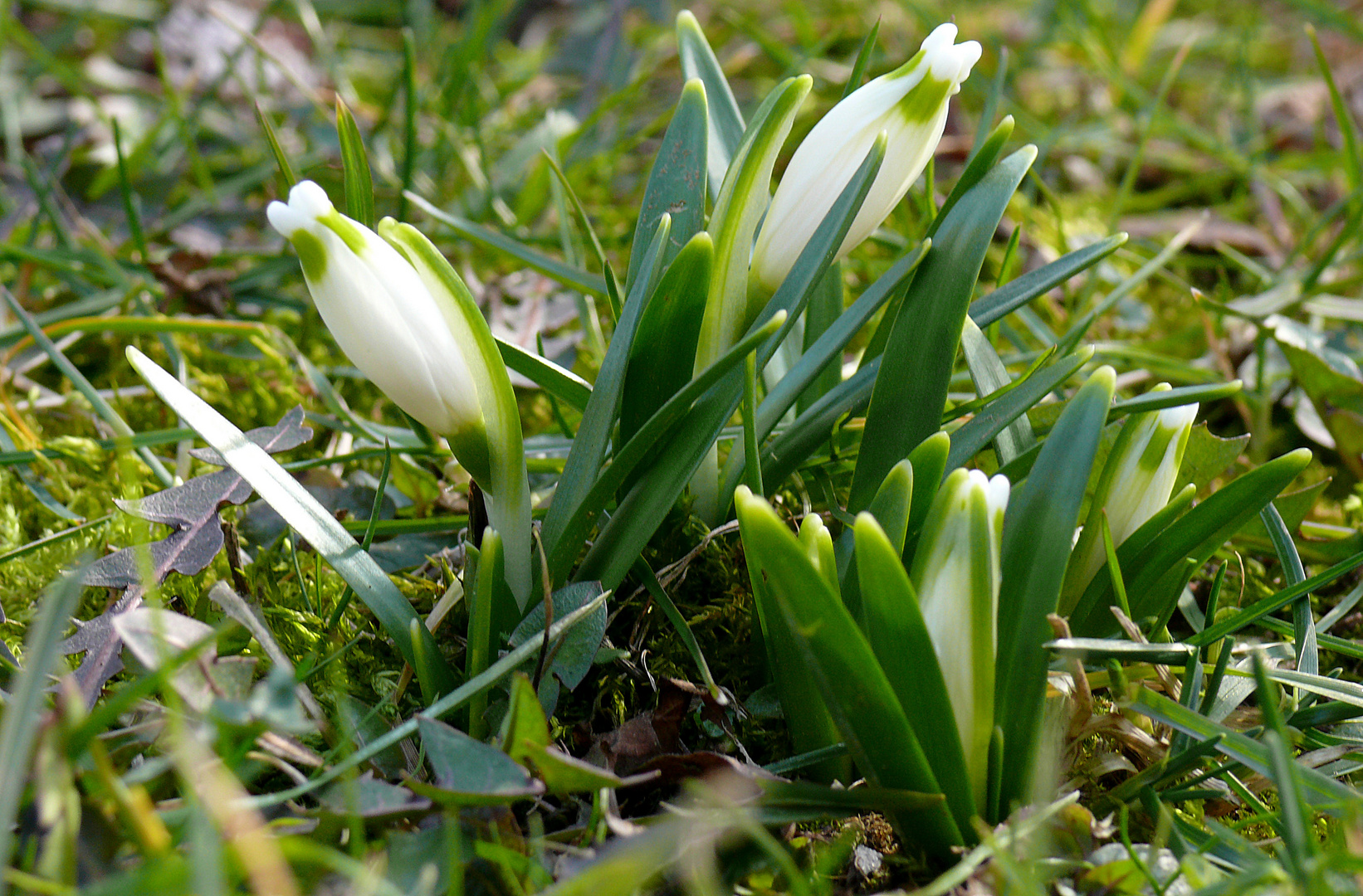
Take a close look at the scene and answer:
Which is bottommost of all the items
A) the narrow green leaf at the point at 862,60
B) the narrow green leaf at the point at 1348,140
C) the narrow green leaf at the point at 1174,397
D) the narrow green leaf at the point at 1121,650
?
the narrow green leaf at the point at 1121,650

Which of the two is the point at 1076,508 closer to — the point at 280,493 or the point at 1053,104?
the point at 280,493

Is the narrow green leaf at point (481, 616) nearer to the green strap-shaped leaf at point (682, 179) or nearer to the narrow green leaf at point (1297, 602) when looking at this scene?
the green strap-shaped leaf at point (682, 179)

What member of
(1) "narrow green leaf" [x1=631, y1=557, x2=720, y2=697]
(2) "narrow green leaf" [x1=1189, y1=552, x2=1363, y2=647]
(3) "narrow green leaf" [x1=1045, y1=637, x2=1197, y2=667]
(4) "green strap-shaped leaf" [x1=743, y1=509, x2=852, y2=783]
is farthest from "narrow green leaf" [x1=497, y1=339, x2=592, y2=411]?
(2) "narrow green leaf" [x1=1189, y1=552, x2=1363, y2=647]

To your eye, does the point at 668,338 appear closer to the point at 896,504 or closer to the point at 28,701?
the point at 896,504

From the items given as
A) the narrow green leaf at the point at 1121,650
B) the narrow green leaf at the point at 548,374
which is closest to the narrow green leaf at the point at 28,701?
the narrow green leaf at the point at 548,374

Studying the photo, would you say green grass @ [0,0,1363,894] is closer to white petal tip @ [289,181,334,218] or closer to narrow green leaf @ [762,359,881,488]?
narrow green leaf @ [762,359,881,488]

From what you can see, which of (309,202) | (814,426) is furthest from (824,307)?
(309,202)
